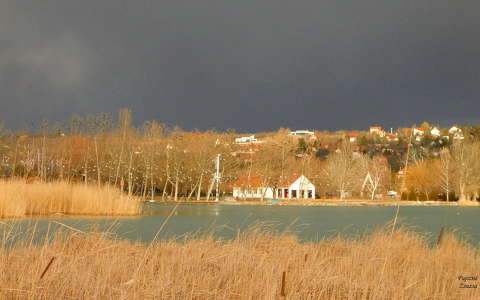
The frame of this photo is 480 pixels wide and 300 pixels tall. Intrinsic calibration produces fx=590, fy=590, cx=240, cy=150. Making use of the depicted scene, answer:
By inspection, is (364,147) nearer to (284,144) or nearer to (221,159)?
(284,144)

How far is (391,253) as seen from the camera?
10.6 metres

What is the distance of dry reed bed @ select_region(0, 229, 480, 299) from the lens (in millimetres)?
7145

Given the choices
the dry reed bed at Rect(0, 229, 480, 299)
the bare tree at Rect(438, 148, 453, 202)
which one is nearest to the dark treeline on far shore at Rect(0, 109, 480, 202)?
the bare tree at Rect(438, 148, 453, 202)

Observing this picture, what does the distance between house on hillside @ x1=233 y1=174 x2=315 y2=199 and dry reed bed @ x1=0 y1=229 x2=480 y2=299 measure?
67.5m

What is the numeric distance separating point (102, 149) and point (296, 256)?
56451 mm

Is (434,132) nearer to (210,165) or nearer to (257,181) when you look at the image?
(257,181)

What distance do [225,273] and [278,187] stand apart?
247 feet

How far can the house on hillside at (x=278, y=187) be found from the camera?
79500 millimetres

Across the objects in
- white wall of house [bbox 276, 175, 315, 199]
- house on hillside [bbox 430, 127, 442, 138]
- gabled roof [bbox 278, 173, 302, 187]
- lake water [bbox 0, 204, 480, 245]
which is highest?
house on hillside [bbox 430, 127, 442, 138]

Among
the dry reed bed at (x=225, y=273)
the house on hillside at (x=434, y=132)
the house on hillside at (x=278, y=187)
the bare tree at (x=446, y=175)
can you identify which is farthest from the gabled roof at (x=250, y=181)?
the dry reed bed at (x=225, y=273)

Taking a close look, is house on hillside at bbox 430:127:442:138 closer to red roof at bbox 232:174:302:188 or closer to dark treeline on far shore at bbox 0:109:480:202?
dark treeline on far shore at bbox 0:109:480:202

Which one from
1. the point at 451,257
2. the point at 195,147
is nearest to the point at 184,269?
the point at 451,257

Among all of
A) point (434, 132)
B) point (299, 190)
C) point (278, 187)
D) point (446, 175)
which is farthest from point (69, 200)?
point (434, 132)

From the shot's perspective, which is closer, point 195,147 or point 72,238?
point 72,238
